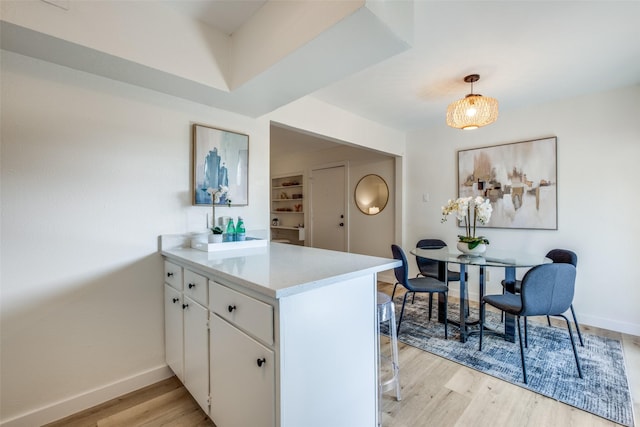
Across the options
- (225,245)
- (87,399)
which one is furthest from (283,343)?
(87,399)

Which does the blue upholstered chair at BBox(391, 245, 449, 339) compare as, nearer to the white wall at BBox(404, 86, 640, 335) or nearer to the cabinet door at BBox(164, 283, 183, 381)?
the white wall at BBox(404, 86, 640, 335)

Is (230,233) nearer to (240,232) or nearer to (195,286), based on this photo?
(240,232)

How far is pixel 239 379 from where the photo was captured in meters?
1.20

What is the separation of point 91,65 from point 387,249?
3803mm

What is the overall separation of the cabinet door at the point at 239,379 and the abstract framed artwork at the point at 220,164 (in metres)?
1.05

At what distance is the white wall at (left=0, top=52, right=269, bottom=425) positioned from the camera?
4.71ft

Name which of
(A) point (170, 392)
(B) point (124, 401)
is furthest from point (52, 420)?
(A) point (170, 392)

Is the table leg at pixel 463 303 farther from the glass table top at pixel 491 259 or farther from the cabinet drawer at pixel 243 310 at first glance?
the cabinet drawer at pixel 243 310

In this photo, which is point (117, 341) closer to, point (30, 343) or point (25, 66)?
point (30, 343)

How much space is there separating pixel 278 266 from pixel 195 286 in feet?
1.71

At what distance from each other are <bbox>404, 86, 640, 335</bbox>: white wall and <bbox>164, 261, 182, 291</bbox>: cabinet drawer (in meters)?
3.36

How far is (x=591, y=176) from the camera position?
8.91 feet

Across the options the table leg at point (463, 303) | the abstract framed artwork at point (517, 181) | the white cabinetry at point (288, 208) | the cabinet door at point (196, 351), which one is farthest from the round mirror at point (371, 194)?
the cabinet door at point (196, 351)

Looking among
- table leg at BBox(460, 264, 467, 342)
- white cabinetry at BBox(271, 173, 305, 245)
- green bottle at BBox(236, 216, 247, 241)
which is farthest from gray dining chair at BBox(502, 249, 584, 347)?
white cabinetry at BBox(271, 173, 305, 245)
